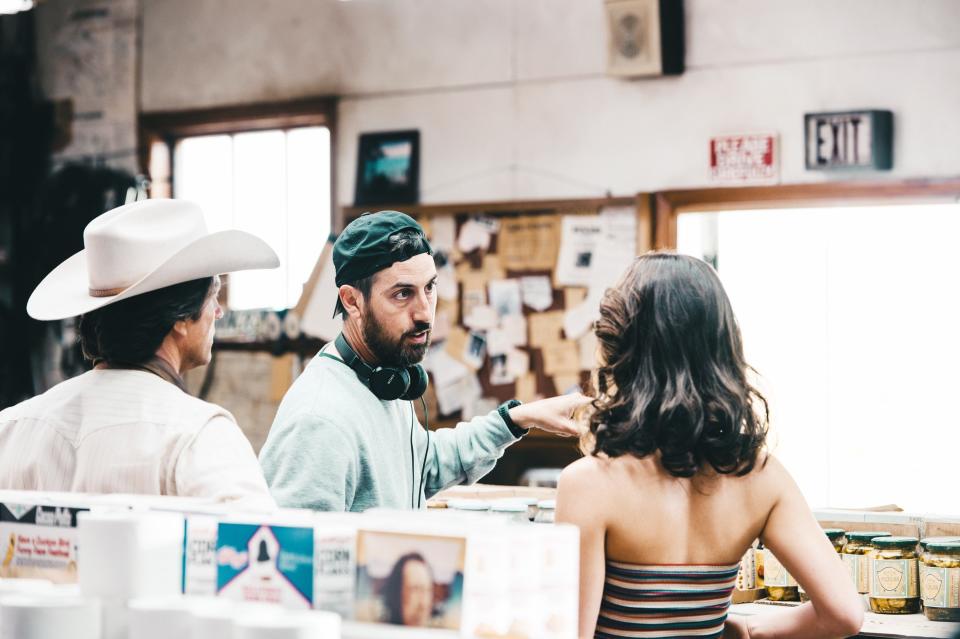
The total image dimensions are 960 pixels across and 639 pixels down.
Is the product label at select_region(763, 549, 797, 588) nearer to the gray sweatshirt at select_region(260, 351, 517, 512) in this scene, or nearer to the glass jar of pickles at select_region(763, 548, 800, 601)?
the glass jar of pickles at select_region(763, 548, 800, 601)

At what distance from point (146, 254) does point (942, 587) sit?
76.2 inches

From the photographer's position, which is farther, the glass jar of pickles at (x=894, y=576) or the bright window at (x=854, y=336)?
the bright window at (x=854, y=336)

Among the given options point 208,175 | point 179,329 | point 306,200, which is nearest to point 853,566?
point 179,329

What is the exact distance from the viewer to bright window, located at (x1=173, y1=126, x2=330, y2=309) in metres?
5.88

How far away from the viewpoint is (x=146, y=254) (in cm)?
213

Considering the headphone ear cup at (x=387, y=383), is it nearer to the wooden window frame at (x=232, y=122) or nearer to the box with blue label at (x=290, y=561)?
the box with blue label at (x=290, y=561)

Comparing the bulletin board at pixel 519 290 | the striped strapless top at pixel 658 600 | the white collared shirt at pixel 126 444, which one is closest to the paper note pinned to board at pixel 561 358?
the bulletin board at pixel 519 290

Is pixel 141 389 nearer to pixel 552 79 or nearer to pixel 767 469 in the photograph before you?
pixel 767 469

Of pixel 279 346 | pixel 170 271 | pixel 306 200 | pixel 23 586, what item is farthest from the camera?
pixel 306 200

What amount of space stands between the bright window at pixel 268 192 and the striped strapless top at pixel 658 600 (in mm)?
4031

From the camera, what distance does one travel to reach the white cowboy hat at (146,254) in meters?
2.08

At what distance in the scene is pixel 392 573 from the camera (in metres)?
1.36

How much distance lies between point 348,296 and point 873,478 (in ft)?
10.9

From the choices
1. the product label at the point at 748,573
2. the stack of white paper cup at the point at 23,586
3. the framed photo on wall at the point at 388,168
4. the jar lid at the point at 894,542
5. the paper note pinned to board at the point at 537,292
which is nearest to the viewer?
the stack of white paper cup at the point at 23,586
